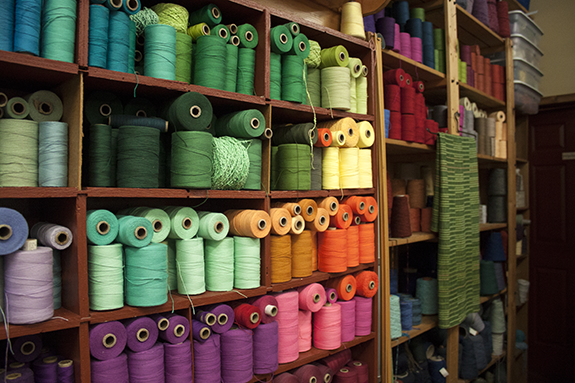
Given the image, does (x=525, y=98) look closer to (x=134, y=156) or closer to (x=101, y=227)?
(x=134, y=156)

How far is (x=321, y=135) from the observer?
2.05m

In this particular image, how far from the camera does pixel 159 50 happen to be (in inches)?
61.4

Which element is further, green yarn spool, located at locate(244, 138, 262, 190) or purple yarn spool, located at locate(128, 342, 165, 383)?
green yarn spool, located at locate(244, 138, 262, 190)

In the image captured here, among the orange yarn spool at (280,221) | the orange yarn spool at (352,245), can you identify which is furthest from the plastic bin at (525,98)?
the orange yarn spool at (280,221)

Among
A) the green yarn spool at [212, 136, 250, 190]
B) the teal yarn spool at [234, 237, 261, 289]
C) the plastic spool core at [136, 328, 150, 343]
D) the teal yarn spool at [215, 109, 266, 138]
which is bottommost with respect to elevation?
the plastic spool core at [136, 328, 150, 343]

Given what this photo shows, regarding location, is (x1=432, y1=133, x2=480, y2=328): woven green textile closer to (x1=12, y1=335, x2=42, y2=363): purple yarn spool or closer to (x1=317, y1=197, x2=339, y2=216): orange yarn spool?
(x1=317, y1=197, x2=339, y2=216): orange yarn spool

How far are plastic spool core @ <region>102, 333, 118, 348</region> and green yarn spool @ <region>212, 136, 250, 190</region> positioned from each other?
679 mm

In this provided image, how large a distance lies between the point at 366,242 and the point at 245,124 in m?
1.03

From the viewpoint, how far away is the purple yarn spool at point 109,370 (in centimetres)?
140

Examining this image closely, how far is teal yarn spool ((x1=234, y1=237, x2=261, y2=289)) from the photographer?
1.80m

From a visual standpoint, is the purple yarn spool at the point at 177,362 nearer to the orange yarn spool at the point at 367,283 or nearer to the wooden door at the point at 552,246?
the orange yarn spool at the point at 367,283

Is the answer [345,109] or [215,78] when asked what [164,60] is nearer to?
[215,78]

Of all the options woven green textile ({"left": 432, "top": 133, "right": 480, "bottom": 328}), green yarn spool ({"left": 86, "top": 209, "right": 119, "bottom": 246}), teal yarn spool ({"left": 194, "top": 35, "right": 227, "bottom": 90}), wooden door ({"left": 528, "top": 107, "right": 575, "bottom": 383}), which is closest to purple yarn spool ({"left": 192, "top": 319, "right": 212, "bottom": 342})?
green yarn spool ({"left": 86, "top": 209, "right": 119, "bottom": 246})

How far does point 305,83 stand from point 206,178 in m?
0.78
